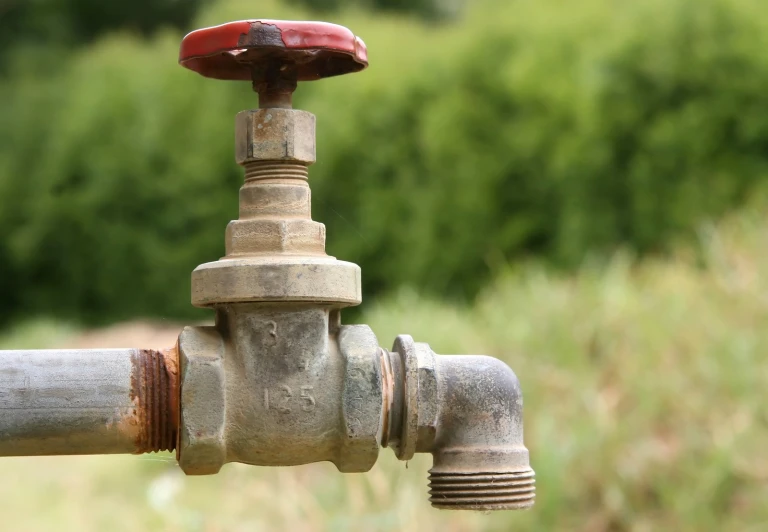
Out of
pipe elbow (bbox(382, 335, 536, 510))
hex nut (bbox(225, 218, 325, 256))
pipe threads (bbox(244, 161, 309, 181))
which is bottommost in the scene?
pipe elbow (bbox(382, 335, 536, 510))

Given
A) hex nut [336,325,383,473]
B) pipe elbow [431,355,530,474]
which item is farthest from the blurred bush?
hex nut [336,325,383,473]

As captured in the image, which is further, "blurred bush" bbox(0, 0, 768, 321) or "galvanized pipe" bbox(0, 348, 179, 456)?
"blurred bush" bbox(0, 0, 768, 321)

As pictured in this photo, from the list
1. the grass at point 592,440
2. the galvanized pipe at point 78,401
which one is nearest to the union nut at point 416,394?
the galvanized pipe at point 78,401

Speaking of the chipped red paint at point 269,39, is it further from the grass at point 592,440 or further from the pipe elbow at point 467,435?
the grass at point 592,440

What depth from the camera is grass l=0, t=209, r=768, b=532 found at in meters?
2.76

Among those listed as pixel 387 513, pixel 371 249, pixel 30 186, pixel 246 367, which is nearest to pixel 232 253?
pixel 246 367

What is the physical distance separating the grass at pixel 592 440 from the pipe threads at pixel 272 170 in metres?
1.17

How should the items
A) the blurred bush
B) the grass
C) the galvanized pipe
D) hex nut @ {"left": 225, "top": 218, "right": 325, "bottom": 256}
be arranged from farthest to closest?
the blurred bush
the grass
hex nut @ {"left": 225, "top": 218, "right": 325, "bottom": 256}
the galvanized pipe

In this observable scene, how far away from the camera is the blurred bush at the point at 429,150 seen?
17.4 feet

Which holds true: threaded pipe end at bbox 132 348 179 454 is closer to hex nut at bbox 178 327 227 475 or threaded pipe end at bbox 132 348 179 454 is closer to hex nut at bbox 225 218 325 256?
A: hex nut at bbox 178 327 227 475

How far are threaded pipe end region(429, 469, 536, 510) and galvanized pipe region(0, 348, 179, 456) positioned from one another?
12.6 inches

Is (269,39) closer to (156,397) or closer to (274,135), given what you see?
(274,135)

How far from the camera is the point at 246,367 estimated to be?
1099 millimetres

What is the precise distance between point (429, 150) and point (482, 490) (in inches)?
211
